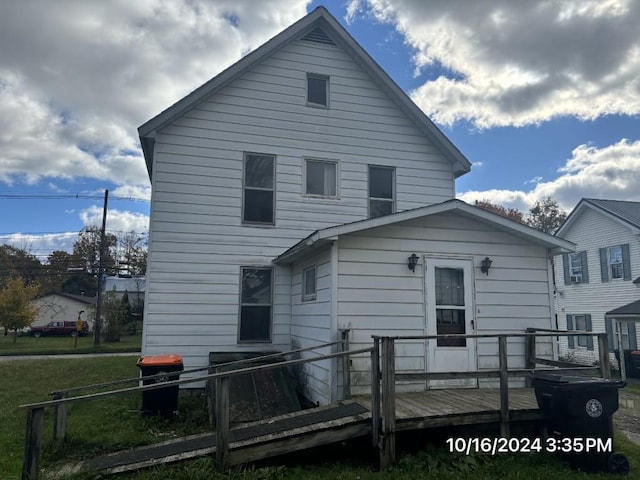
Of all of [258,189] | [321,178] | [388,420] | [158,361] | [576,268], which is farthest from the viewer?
[576,268]

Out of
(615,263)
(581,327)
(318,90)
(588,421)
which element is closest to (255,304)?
(318,90)

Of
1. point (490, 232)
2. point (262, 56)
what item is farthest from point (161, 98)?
point (490, 232)

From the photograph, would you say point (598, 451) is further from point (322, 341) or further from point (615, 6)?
point (615, 6)

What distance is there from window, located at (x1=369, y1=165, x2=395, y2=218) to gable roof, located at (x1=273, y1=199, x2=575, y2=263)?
10.8ft

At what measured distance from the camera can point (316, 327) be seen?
7.34 metres

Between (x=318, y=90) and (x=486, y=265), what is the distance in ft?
19.6

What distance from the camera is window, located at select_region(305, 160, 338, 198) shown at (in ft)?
33.1

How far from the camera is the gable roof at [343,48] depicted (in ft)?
30.6

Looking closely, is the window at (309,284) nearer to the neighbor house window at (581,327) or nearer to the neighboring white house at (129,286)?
the neighbor house window at (581,327)

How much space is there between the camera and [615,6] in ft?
37.8

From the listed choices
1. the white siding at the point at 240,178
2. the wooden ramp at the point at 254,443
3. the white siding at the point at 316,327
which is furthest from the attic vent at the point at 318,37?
the wooden ramp at the point at 254,443

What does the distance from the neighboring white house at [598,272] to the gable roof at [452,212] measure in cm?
1157

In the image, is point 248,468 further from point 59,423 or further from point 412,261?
point 412,261

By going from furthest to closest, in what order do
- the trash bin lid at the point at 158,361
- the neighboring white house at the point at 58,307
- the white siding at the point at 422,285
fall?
the neighboring white house at the point at 58,307 < the trash bin lid at the point at 158,361 < the white siding at the point at 422,285
